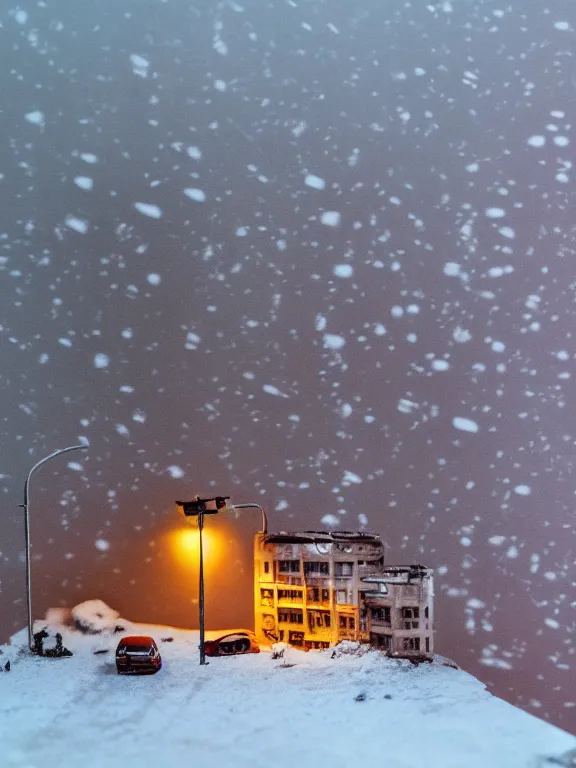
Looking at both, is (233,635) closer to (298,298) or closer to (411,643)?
(411,643)

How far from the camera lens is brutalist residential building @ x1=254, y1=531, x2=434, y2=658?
87.5 inches

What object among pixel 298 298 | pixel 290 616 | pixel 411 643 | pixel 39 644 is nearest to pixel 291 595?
pixel 290 616

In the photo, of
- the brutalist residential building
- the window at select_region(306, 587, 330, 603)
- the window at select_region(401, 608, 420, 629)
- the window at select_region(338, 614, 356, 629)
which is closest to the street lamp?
the brutalist residential building

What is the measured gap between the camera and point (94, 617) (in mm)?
2318

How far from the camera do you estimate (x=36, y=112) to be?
254 centimetres

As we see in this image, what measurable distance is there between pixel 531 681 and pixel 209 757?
3.79ft

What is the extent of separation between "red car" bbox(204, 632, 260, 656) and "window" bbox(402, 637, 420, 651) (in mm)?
461

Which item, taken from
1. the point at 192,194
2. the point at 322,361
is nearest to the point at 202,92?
the point at 192,194

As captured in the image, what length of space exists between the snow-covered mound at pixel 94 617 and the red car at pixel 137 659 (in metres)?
0.12

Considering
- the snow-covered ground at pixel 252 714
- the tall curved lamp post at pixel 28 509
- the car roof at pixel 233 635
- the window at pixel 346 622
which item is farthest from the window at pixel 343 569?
the tall curved lamp post at pixel 28 509

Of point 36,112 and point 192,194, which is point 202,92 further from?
point 36,112

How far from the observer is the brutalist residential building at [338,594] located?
222cm

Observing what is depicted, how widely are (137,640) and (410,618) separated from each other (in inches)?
33.5

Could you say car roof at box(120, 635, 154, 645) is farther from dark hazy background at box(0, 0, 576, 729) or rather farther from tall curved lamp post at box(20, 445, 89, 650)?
tall curved lamp post at box(20, 445, 89, 650)
